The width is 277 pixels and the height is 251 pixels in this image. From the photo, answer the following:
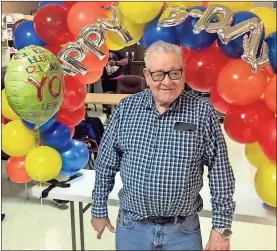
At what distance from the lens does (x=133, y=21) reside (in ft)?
4.52

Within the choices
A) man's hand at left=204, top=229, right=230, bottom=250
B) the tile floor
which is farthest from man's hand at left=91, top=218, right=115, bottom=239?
man's hand at left=204, top=229, right=230, bottom=250

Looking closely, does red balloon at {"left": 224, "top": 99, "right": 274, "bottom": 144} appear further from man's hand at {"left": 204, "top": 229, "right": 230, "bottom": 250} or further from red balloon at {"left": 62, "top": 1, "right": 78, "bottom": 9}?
red balloon at {"left": 62, "top": 1, "right": 78, "bottom": 9}

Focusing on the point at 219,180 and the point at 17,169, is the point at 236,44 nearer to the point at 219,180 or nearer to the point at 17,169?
the point at 219,180

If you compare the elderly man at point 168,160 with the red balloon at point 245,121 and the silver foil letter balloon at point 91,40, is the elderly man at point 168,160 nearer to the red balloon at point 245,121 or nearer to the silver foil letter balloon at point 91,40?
the red balloon at point 245,121

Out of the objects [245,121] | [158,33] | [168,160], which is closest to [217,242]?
[168,160]

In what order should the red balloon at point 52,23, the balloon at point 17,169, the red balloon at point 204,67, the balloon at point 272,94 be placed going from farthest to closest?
the balloon at point 17,169 < the red balloon at point 52,23 < the red balloon at point 204,67 < the balloon at point 272,94

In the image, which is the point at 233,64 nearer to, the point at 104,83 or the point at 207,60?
the point at 207,60

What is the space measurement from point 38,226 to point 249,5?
1690 mm

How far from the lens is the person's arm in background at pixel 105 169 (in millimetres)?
1290

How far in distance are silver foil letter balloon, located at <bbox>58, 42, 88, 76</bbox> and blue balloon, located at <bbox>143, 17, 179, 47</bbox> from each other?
0.26m

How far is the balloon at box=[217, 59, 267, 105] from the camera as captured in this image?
3.96 ft

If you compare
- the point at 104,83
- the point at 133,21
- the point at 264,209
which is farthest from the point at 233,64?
the point at 104,83

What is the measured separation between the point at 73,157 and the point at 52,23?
0.63 metres

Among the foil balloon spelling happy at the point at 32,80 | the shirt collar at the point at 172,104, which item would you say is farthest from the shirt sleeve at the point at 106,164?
the foil balloon spelling happy at the point at 32,80
